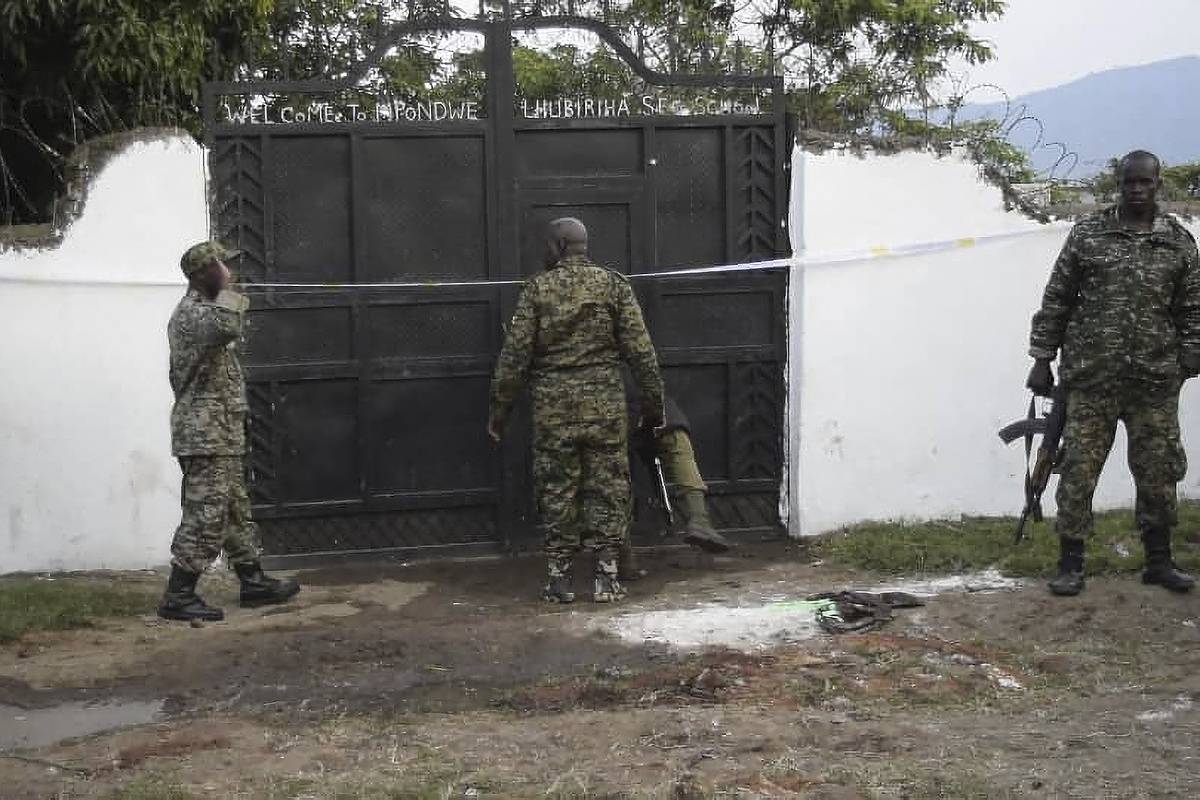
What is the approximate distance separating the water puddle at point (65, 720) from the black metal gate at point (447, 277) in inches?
86.0

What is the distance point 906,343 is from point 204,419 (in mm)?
3801

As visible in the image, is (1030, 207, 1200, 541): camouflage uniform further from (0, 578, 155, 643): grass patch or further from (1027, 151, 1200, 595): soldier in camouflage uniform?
(0, 578, 155, 643): grass patch

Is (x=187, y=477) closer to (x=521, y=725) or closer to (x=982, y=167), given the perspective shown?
(x=521, y=725)

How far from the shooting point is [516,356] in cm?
665

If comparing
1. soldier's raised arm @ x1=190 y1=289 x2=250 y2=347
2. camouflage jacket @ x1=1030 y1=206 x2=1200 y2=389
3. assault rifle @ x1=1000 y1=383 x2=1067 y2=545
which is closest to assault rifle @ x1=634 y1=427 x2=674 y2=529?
assault rifle @ x1=1000 y1=383 x2=1067 y2=545

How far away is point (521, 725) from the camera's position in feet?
16.1

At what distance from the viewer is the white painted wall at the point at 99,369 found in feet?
23.0

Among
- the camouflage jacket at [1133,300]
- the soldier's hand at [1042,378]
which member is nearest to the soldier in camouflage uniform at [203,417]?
the soldier's hand at [1042,378]

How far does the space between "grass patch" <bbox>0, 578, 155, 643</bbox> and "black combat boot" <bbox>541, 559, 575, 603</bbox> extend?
189 cm

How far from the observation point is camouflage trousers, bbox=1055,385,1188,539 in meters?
6.24

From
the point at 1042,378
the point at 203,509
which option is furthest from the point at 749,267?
the point at 203,509

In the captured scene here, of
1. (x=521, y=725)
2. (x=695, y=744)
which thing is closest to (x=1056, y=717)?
(x=695, y=744)

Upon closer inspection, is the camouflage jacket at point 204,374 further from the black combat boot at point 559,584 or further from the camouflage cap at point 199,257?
the black combat boot at point 559,584

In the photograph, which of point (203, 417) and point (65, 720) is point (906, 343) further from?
point (65, 720)
